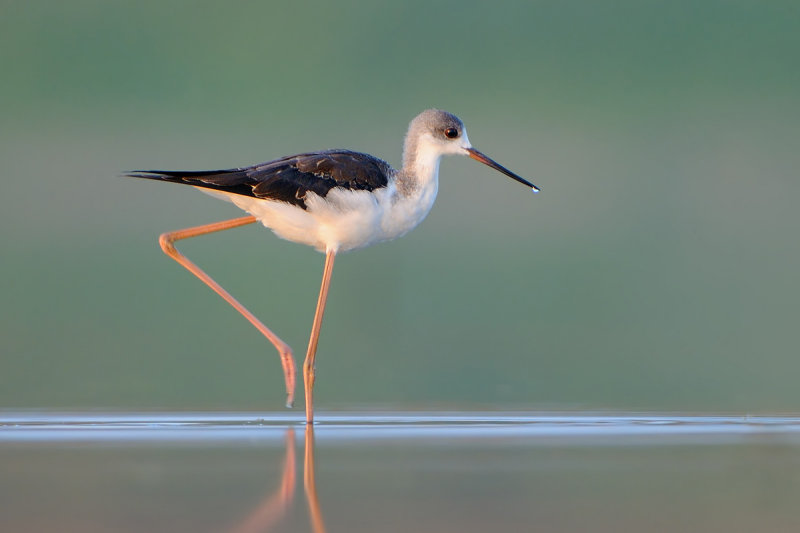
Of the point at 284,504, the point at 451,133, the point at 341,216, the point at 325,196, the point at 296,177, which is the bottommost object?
the point at 284,504

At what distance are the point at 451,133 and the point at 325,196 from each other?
1.18 metres

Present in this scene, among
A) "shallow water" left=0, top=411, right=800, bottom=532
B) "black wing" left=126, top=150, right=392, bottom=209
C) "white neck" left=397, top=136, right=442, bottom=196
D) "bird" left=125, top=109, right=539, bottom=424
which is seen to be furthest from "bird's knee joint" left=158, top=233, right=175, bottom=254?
"white neck" left=397, top=136, right=442, bottom=196

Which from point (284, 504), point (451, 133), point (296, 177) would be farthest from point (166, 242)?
point (284, 504)

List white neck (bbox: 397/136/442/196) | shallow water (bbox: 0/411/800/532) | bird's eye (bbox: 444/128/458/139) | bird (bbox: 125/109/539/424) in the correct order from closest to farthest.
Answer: shallow water (bbox: 0/411/800/532), bird (bbox: 125/109/539/424), white neck (bbox: 397/136/442/196), bird's eye (bbox: 444/128/458/139)

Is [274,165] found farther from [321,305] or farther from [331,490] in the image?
[331,490]

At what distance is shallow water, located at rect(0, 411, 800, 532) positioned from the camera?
4.35 metres

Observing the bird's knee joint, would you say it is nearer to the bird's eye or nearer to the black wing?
the black wing

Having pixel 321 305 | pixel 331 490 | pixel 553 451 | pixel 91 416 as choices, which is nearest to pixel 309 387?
pixel 321 305

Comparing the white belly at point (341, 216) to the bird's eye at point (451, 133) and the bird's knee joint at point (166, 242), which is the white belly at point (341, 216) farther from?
the bird's knee joint at point (166, 242)

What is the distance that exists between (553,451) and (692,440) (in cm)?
89

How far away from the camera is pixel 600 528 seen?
419cm

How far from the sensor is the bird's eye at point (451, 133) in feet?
28.0

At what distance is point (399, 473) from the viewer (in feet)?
17.6

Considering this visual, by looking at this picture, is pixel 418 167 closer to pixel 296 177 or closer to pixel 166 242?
pixel 296 177
